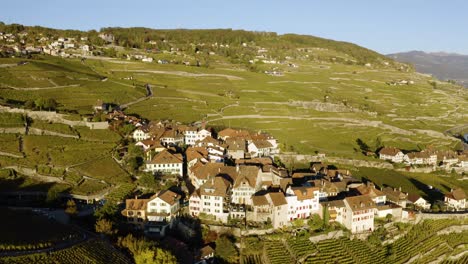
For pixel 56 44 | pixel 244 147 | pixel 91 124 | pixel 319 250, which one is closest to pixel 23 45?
pixel 56 44

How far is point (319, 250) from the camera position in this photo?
3897cm

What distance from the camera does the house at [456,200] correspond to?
170ft

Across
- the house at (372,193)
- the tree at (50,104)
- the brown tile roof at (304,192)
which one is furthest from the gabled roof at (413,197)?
the tree at (50,104)

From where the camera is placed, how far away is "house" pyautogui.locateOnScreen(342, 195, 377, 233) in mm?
42062

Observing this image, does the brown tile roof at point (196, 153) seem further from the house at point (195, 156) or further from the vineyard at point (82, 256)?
the vineyard at point (82, 256)

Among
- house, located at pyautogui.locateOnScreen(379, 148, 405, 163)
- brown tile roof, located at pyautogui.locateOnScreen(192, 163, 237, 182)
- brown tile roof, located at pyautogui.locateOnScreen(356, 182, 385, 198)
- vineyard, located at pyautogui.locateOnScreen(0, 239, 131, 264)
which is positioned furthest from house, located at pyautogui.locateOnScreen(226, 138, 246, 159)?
house, located at pyautogui.locateOnScreen(379, 148, 405, 163)

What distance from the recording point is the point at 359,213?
139 ft

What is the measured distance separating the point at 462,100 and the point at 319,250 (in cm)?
11954

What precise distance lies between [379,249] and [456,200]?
614 inches

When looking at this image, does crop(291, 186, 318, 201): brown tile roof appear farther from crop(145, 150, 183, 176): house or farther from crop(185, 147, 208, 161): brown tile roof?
crop(145, 150, 183, 176): house

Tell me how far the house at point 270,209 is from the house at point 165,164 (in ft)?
35.5

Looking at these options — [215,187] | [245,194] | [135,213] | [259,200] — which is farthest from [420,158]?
[135,213]

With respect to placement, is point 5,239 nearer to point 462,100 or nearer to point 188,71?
point 188,71

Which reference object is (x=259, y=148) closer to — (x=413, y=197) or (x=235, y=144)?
(x=235, y=144)
